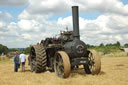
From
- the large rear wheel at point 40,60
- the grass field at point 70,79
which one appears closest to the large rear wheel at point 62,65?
the grass field at point 70,79

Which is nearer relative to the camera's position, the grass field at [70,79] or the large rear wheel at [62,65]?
the grass field at [70,79]

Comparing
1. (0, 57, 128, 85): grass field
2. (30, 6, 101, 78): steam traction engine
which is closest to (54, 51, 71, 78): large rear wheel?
(30, 6, 101, 78): steam traction engine

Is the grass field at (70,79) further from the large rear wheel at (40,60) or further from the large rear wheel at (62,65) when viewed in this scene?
the large rear wheel at (40,60)

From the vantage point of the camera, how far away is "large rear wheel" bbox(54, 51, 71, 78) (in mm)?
8375

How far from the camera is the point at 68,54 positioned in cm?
953

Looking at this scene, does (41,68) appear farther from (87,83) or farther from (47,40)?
(87,83)

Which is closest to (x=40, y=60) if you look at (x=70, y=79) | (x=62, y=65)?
(x=62, y=65)

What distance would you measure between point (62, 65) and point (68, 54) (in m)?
0.76

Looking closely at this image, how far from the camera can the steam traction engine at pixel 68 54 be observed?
355 inches

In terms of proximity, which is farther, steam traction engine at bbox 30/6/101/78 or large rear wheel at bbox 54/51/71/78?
steam traction engine at bbox 30/6/101/78

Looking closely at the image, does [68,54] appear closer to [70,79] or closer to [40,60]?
[70,79]

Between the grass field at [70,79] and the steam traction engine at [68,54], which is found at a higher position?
the steam traction engine at [68,54]

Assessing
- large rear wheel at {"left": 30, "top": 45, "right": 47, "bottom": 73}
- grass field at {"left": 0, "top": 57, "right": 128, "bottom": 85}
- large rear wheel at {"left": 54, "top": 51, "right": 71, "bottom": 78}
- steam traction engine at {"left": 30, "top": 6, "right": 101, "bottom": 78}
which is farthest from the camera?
large rear wheel at {"left": 30, "top": 45, "right": 47, "bottom": 73}

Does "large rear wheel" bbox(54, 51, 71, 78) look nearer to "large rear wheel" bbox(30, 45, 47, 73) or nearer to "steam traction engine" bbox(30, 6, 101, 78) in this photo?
"steam traction engine" bbox(30, 6, 101, 78)
